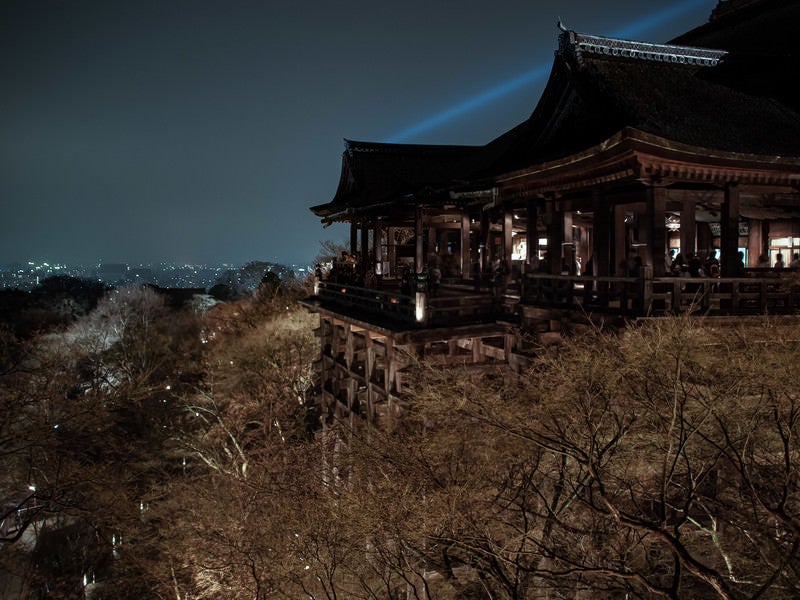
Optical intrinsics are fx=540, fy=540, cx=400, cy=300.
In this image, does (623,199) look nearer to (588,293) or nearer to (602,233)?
(602,233)

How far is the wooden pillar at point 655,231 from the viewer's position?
33.7ft

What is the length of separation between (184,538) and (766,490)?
1456cm

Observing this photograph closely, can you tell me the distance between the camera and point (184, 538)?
15.7 metres

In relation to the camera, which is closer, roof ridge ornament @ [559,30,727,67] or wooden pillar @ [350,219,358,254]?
roof ridge ornament @ [559,30,727,67]

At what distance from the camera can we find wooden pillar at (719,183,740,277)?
11.3m

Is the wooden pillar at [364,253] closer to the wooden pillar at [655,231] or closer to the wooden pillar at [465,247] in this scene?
the wooden pillar at [465,247]

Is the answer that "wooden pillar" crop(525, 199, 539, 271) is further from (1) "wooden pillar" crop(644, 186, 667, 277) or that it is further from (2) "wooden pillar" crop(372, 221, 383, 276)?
(2) "wooden pillar" crop(372, 221, 383, 276)

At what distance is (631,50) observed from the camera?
1269 centimetres

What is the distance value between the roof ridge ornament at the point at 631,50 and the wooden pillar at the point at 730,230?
3.81m

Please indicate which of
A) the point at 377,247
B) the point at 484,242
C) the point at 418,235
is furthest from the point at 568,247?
the point at 377,247

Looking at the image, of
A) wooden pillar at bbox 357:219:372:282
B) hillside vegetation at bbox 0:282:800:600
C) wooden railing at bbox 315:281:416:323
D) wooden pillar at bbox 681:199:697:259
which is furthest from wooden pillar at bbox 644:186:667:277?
wooden pillar at bbox 357:219:372:282

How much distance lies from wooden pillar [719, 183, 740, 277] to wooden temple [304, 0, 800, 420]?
0.03m

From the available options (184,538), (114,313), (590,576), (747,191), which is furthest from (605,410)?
(114,313)

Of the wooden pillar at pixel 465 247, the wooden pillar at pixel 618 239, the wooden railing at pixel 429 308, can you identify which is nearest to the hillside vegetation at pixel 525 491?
the wooden railing at pixel 429 308
